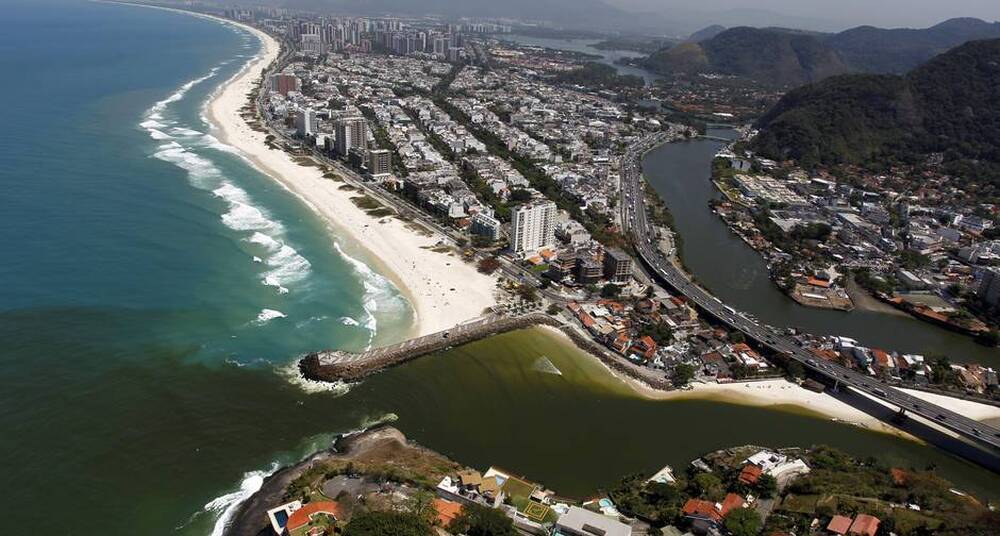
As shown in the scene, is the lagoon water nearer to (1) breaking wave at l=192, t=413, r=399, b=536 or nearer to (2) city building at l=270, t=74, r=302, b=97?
(1) breaking wave at l=192, t=413, r=399, b=536

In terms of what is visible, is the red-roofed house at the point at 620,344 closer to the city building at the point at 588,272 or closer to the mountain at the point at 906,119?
the city building at the point at 588,272

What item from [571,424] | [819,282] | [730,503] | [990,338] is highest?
[819,282]

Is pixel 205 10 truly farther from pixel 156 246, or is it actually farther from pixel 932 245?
pixel 932 245

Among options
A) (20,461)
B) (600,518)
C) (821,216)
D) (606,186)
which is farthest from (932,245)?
(20,461)

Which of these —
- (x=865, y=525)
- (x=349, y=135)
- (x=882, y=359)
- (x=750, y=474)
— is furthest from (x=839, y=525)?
(x=349, y=135)

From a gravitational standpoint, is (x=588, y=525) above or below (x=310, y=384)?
above

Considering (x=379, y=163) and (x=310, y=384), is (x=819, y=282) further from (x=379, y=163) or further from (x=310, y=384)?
(x=379, y=163)
